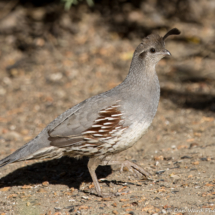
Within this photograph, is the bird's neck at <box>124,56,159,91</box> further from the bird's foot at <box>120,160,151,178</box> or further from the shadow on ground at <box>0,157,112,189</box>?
the shadow on ground at <box>0,157,112,189</box>

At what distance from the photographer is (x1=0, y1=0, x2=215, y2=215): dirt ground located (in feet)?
13.9

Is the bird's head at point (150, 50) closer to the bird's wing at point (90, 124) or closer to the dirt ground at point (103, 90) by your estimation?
the bird's wing at point (90, 124)

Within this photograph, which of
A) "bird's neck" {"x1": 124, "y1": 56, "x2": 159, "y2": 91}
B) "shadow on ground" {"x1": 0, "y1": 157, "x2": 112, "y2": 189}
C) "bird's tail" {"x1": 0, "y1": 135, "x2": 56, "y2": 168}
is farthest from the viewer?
"shadow on ground" {"x1": 0, "y1": 157, "x2": 112, "y2": 189}

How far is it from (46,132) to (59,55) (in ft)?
17.1

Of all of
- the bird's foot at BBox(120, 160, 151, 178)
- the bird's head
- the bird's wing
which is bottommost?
the bird's foot at BBox(120, 160, 151, 178)

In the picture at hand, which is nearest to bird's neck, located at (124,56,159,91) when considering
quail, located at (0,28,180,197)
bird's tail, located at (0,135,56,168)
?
quail, located at (0,28,180,197)

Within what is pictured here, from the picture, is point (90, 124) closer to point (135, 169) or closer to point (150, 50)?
point (135, 169)

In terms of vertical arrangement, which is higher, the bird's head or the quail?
the bird's head

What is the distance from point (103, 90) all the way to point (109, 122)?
3.73m

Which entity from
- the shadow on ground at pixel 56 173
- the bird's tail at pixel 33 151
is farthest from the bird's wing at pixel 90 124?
the shadow on ground at pixel 56 173

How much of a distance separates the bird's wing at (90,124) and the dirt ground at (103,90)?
0.72 m

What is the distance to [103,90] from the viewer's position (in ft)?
26.2

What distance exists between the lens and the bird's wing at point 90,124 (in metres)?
4.29

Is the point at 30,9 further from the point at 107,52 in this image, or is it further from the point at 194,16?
the point at 194,16
